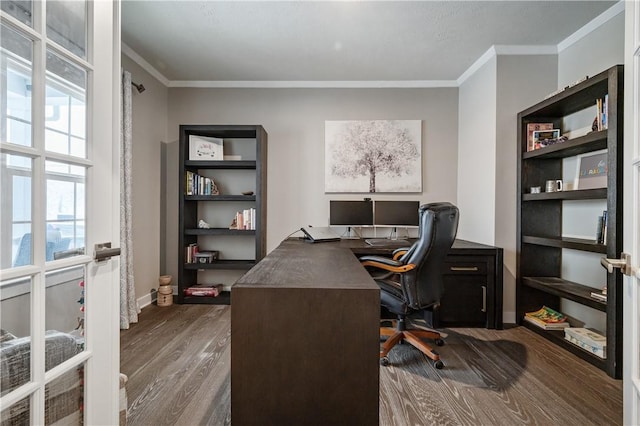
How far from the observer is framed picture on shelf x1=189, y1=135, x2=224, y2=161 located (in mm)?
3422

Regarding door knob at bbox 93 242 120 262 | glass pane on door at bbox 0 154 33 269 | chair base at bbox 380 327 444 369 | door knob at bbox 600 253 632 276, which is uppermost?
glass pane on door at bbox 0 154 33 269

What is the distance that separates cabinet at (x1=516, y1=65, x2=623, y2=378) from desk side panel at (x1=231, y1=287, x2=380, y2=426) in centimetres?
180

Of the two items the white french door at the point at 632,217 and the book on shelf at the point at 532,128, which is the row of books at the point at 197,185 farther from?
the white french door at the point at 632,217

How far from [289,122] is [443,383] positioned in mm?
2939

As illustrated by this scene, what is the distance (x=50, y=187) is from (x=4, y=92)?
0.82 ft

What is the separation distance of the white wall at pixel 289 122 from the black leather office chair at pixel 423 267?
5.12ft

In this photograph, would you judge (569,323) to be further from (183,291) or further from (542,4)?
(183,291)

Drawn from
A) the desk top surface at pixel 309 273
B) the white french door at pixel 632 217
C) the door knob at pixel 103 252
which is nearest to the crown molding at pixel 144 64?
the desk top surface at pixel 309 273

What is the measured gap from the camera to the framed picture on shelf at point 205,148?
3.42 m

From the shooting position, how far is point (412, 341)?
2227mm

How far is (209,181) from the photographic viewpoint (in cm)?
348

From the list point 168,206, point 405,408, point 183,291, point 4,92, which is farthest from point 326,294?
point 168,206

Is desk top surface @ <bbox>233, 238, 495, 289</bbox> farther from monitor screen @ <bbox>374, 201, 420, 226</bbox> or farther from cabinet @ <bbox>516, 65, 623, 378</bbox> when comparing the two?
cabinet @ <bbox>516, 65, 623, 378</bbox>

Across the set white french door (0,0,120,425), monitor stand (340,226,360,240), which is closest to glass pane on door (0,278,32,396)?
white french door (0,0,120,425)
